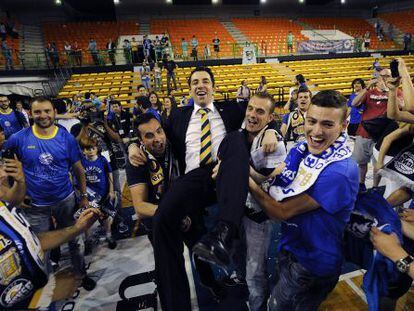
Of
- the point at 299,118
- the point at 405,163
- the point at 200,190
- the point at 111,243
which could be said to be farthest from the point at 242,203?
the point at 299,118

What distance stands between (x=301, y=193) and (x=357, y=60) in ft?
74.6

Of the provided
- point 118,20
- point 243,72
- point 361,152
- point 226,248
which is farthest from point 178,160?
point 118,20

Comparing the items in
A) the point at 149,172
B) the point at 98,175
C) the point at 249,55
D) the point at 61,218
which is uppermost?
the point at 249,55

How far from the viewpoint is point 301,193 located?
1.65 m

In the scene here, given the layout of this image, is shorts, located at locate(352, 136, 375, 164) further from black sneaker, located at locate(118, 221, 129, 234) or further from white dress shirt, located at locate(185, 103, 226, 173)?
black sneaker, located at locate(118, 221, 129, 234)

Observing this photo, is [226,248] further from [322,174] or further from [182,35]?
[182,35]

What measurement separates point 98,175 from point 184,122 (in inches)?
80.2

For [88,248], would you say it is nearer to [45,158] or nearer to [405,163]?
[45,158]

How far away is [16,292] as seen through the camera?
4.50 ft

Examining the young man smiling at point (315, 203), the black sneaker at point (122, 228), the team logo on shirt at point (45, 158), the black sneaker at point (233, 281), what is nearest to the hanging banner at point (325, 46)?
the black sneaker at point (122, 228)

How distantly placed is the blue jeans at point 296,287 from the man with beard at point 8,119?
6509mm

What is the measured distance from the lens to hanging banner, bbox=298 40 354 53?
20172 millimetres

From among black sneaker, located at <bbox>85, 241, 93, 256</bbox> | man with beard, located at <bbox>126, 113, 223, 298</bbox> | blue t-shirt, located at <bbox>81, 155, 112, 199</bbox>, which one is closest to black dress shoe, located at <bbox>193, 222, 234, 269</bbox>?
man with beard, located at <bbox>126, 113, 223, 298</bbox>

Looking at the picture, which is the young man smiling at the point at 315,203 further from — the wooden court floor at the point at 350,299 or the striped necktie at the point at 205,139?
the wooden court floor at the point at 350,299
